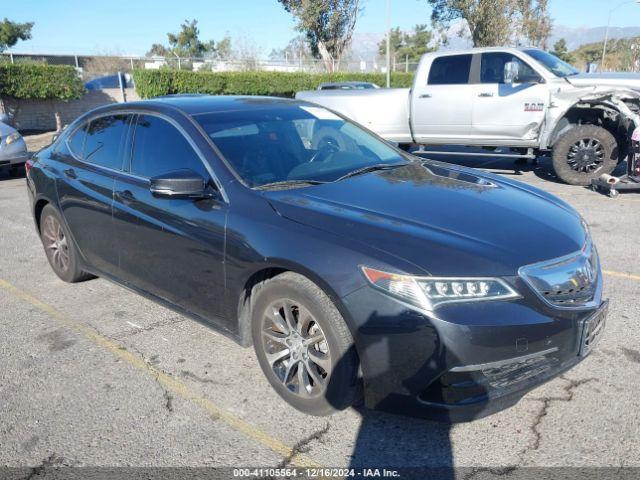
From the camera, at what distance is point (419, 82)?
32.4 feet

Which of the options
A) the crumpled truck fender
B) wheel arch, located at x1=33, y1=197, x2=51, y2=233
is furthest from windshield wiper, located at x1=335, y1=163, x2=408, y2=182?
the crumpled truck fender

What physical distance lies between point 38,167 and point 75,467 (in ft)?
10.8

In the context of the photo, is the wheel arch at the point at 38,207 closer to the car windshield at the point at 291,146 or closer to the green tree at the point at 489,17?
the car windshield at the point at 291,146

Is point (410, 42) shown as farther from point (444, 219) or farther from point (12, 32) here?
point (444, 219)

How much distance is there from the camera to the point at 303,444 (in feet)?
9.02

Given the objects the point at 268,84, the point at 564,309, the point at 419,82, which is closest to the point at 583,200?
the point at 419,82

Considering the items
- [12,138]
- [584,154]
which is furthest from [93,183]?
[12,138]

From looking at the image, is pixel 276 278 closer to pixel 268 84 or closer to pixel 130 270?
pixel 130 270

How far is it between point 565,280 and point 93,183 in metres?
3.37

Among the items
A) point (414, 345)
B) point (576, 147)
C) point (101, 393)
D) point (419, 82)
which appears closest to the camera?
point (414, 345)

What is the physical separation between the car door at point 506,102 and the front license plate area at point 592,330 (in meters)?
6.64

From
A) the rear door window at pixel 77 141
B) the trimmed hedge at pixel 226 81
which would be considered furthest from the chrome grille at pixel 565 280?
the trimmed hedge at pixel 226 81

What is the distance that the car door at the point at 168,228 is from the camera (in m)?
3.29

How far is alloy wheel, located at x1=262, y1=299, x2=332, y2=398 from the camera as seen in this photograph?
2814 millimetres
